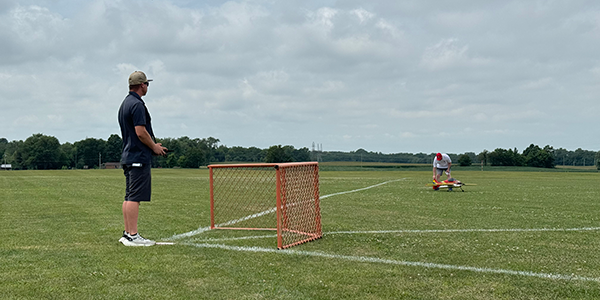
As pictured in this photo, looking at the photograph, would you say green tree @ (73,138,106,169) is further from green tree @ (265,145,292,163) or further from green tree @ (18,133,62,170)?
green tree @ (265,145,292,163)

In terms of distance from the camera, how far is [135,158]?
616cm

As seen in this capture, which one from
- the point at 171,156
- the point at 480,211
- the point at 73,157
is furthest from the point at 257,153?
the point at 480,211

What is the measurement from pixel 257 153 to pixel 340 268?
9599cm

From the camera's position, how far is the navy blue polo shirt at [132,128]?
612 centimetres

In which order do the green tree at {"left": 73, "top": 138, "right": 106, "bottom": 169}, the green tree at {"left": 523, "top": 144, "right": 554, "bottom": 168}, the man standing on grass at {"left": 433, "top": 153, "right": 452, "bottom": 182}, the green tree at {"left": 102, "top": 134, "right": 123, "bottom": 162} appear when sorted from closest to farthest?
the man standing on grass at {"left": 433, "top": 153, "right": 452, "bottom": 182}
the green tree at {"left": 523, "top": 144, "right": 554, "bottom": 168}
the green tree at {"left": 73, "top": 138, "right": 106, "bottom": 169}
the green tree at {"left": 102, "top": 134, "right": 123, "bottom": 162}

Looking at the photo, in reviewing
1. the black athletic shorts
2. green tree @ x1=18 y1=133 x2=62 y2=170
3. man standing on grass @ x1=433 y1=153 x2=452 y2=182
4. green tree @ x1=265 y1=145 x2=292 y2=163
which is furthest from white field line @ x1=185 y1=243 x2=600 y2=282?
green tree @ x1=18 y1=133 x2=62 y2=170

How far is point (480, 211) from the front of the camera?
11.0 meters

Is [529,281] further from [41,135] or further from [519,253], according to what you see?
[41,135]

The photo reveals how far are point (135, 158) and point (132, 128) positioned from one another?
41cm

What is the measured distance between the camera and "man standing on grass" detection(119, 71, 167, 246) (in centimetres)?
612

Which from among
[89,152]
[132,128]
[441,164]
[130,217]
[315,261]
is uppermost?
[89,152]

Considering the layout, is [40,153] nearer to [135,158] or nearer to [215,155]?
[215,155]

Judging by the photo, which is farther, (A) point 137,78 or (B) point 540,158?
(B) point 540,158

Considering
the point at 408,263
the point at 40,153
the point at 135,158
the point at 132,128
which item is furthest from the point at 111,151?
the point at 408,263
